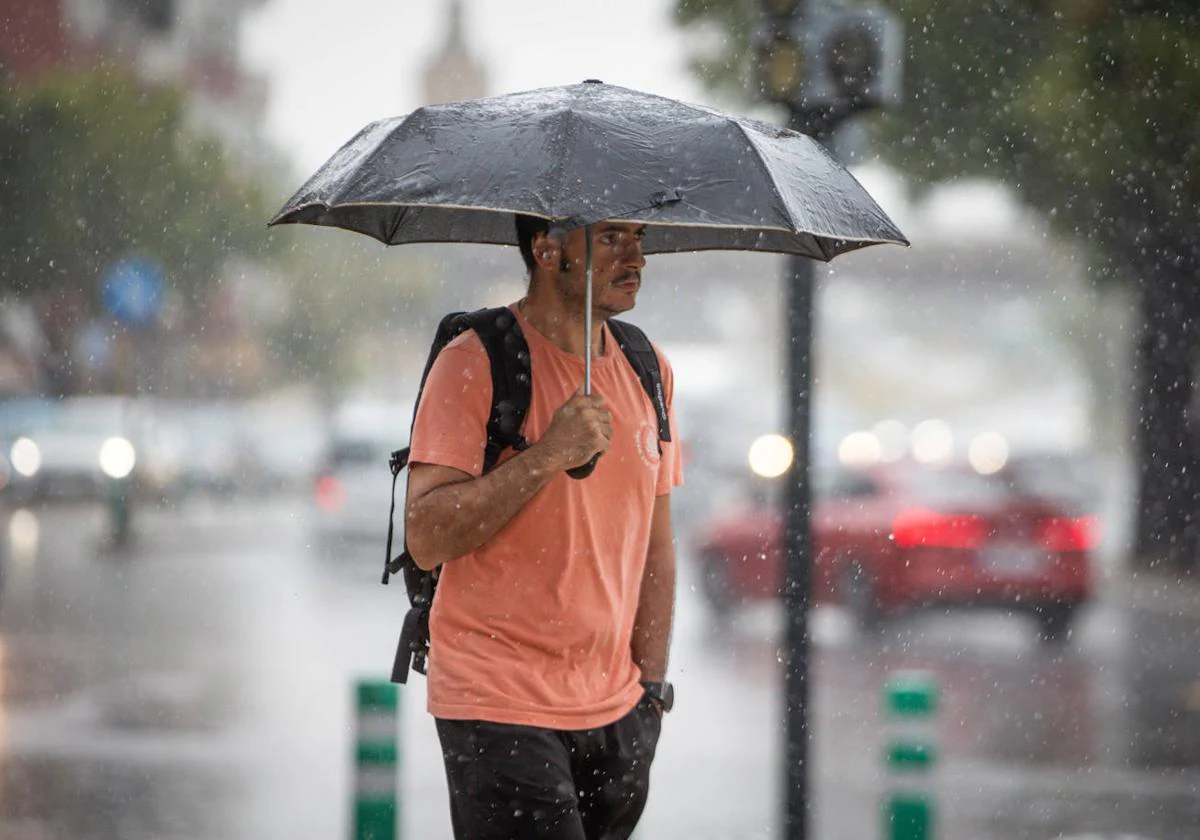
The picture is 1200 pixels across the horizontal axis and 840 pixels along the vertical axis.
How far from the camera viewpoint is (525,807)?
3.27 metres

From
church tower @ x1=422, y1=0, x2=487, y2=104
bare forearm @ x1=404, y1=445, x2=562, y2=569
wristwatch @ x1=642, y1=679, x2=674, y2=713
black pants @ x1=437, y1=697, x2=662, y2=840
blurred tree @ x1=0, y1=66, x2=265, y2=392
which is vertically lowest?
black pants @ x1=437, y1=697, x2=662, y2=840

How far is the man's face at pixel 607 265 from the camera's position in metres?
3.36

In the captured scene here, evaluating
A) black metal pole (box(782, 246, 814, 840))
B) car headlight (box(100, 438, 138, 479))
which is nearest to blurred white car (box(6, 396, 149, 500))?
car headlight (box(100, 438, 138, 479))

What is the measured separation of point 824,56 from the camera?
5.42m

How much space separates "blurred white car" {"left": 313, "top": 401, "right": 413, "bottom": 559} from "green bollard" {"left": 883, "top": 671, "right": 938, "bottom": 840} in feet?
44.8

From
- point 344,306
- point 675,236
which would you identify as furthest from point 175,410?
point 675,236

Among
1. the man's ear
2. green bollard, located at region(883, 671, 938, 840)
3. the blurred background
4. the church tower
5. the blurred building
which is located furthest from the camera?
the blurred building

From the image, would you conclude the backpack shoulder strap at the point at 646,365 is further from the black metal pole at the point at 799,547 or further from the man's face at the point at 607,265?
the black metal pole at the point at 799,547

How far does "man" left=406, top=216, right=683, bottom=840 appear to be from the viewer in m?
3.22

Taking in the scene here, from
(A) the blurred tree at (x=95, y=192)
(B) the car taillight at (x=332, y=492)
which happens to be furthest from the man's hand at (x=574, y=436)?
(A) the blurred tree at (x=95, y=192)

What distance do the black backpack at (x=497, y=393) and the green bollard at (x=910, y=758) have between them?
1471 mm

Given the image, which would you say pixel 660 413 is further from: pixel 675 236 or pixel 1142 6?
pixel 1142 6

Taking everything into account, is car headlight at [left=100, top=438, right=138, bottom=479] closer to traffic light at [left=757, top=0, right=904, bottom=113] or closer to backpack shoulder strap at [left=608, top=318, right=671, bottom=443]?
traffic light at [left=757, top=0, right=904, bottom=113]

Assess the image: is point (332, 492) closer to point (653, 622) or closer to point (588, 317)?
point (653, 622)
